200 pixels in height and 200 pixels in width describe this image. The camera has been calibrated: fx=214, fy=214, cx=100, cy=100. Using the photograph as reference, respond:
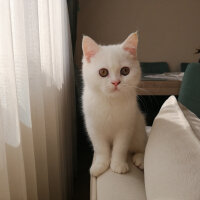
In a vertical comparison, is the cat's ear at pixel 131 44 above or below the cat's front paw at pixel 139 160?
above

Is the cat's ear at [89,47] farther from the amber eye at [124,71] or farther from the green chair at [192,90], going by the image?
the green chair at [192,90]

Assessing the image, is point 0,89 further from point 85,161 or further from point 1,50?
point 85,161

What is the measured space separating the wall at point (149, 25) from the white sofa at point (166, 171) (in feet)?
6.71

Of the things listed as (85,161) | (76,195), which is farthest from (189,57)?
(76,195)

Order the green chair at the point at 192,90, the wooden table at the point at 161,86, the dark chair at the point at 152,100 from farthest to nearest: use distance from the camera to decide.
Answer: the dark chair at the point at 152,100 → the wooden table at the point at 161,86 → the green chair at the point at 192,90

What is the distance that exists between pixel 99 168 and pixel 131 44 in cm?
53

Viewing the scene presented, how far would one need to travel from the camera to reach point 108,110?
929mm

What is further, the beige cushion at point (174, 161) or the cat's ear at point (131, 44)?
the cat's ear at point (131, 44)

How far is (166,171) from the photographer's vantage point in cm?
54

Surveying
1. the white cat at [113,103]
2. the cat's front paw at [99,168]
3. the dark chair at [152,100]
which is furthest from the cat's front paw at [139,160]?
the dark chair at [152,100]

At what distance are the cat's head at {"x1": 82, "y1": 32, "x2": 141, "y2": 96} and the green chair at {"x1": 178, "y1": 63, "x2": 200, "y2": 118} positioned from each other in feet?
1.49

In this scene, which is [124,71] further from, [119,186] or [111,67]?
[119,186]

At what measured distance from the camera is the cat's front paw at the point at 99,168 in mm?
830

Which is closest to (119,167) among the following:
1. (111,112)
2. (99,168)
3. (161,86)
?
(99,168)
